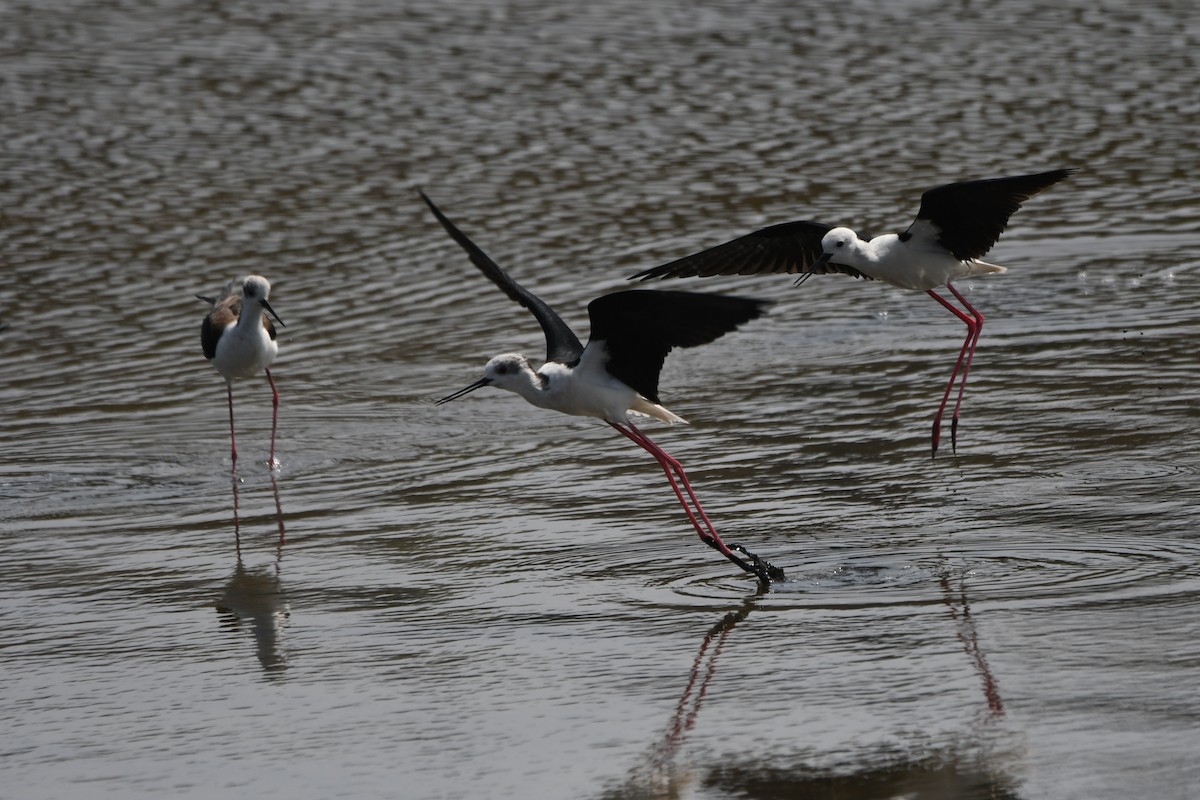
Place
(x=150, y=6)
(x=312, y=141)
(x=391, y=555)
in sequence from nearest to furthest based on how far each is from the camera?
(x=391, y=555) → (x=312, y=141) → (x=150, y=6)

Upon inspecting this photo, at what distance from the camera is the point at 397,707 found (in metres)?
5.53

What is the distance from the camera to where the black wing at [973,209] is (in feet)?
26.8

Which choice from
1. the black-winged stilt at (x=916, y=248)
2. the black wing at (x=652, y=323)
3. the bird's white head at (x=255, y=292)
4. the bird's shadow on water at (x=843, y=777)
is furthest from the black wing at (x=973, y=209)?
the bird's shadow on water at (x=843, y=777)

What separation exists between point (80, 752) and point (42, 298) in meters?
6.75

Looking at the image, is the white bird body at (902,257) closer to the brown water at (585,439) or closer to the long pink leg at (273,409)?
the brown water at (585,439)

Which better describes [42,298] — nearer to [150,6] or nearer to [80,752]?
[80,752]

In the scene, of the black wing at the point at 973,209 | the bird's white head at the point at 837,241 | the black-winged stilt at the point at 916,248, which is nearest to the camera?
the black wing at the point at 973,209

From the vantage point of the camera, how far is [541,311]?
7.23 meters

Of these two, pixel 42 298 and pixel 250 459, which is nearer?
pixel 250 459

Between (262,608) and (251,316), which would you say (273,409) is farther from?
(262,608)

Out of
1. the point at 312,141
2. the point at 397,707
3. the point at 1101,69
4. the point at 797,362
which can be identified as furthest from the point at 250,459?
the point at 1101,69

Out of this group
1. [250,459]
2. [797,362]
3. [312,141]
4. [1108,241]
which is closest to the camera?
[250,459]

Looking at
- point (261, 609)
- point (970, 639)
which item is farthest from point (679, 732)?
point (261, 609)

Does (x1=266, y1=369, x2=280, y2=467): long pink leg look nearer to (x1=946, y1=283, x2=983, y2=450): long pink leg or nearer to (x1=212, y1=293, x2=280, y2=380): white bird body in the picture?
(x1=212, y1=293, x2=280, y2=380): white bird body
